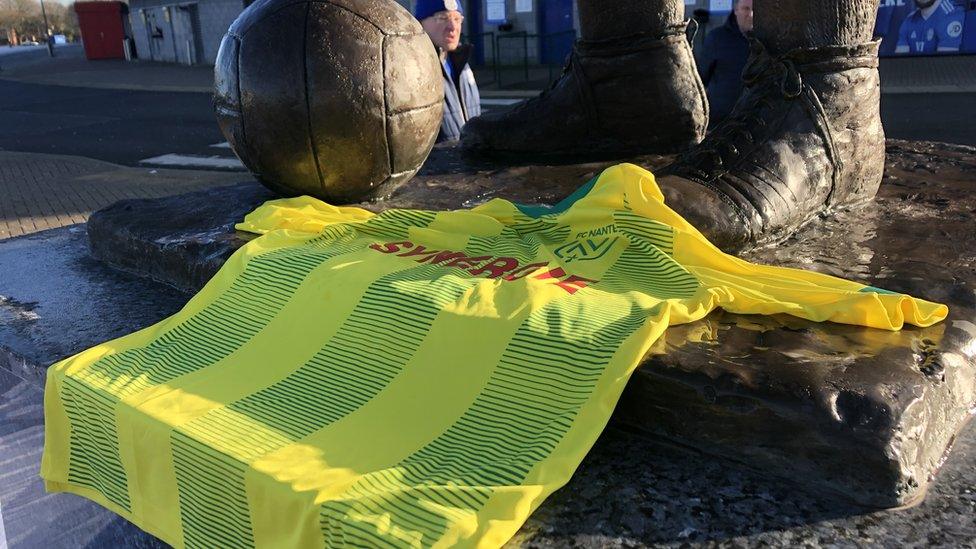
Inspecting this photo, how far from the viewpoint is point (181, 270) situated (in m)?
2.99

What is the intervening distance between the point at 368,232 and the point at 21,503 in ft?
4.10

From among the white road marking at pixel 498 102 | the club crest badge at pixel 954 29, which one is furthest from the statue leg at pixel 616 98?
the club crest badge at pixel 954 29

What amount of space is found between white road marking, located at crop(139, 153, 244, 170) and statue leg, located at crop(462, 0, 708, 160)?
6.40 m

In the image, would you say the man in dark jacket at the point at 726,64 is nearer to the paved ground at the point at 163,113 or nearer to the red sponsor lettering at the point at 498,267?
the red sponsor lettering at the point at 498,267

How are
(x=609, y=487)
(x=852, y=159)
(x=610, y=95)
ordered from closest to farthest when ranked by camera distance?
1. (x=609, y=487)
2. (x=852, y=159)
3. (x=610, y=95)

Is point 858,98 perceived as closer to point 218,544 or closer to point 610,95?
point 610,95

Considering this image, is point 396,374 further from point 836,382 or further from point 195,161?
point 195,161

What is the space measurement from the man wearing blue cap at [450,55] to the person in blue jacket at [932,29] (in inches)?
600

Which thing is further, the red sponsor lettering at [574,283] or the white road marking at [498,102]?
the white road marking at [498,102]

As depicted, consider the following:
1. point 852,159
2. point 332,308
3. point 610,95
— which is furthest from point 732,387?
point 610,95

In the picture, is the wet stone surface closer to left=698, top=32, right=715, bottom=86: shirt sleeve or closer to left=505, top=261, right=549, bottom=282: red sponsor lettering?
left=505, top=261, right=549, bottom=282: red sponsor lettering

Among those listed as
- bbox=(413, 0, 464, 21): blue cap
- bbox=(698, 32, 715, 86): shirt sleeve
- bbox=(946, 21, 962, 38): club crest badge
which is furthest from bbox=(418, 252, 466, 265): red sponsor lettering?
bbox=(946, 21, 962, 38): club crest badge

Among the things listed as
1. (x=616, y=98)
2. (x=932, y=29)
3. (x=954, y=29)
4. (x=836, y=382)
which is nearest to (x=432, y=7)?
(x=616, y=98)

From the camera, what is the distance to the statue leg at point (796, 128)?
108 inches
